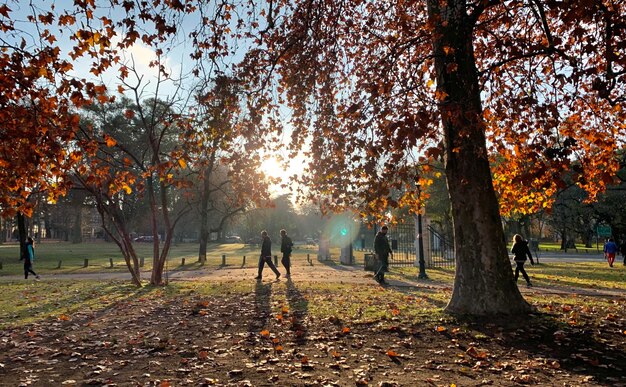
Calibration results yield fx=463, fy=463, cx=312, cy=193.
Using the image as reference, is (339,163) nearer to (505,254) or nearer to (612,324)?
(505,254)

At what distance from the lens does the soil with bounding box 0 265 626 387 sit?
208 inches

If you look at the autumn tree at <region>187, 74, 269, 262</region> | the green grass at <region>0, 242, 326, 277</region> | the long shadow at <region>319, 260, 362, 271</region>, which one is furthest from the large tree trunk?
the green grass at <region>0, 242, 326, 277</region>

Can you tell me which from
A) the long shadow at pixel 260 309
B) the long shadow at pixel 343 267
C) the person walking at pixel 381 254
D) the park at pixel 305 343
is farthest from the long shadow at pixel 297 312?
the long shadow at pixel 343 267

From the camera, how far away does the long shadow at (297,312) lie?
24.0ft

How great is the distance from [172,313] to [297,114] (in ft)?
19.0

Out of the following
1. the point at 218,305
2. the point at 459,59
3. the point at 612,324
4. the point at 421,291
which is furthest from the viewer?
the point at 421,291

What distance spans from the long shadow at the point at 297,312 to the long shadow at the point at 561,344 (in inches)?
105

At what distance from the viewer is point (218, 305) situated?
408 inches

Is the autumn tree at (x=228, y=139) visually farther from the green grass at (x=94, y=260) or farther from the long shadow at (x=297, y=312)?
the green grass at (x=94, y=260)

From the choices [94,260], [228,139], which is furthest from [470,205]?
[94,260]

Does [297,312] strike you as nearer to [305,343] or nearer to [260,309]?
[260,309]

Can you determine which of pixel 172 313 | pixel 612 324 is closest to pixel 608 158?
pixel 612 324

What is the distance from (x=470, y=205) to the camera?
8031 mm

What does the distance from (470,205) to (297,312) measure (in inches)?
157
